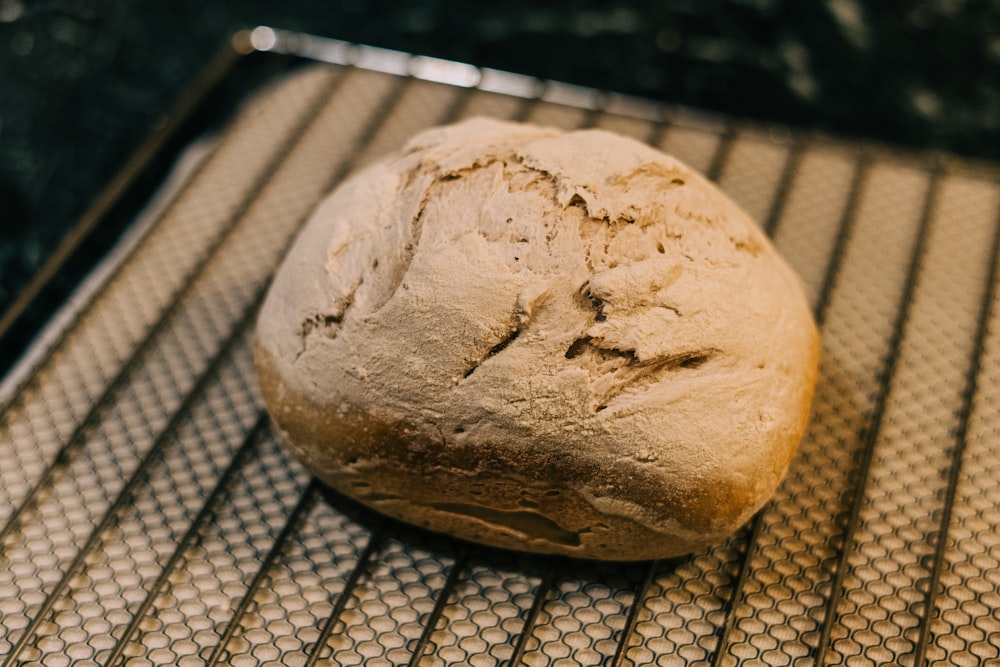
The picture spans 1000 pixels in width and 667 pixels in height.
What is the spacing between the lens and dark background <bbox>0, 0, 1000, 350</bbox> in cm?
179

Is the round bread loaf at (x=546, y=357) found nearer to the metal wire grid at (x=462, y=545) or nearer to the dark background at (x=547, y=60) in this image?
the metal wire grid at (x=462, y=545)

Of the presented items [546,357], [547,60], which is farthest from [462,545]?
[547,60]

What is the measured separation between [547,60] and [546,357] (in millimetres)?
1273

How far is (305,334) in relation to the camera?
3.47 feet

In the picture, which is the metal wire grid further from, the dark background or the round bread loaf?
the dark background

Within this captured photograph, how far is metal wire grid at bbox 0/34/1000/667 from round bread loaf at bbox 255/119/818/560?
9 centimetres

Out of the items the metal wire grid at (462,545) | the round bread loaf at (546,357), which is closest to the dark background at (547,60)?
the metal wire grid at (462,545)

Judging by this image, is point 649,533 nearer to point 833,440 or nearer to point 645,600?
point 645,600

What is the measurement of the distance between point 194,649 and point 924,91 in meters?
1.69

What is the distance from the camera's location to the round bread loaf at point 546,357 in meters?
0.96

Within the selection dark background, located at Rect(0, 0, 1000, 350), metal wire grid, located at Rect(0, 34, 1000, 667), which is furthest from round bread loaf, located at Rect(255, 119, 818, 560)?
dark background, located at Rect(0, 0, 1000, 350)

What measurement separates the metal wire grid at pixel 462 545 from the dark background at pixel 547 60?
0.36m

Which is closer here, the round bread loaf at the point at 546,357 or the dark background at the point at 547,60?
the round bread loaf at the point at 546,357

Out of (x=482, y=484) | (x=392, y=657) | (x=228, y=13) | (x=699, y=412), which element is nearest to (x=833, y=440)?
(x=699, y=412)
